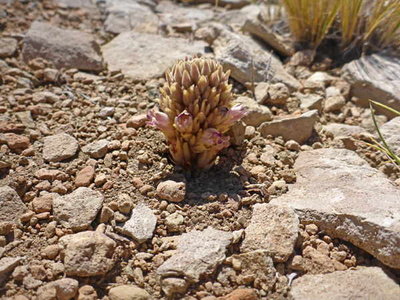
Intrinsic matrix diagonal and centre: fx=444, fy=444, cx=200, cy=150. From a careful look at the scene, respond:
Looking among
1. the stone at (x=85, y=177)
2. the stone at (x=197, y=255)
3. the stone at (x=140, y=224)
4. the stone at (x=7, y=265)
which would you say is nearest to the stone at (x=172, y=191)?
the stone at (x=140, y=224)

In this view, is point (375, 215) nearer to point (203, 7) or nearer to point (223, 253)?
point (223, 253)

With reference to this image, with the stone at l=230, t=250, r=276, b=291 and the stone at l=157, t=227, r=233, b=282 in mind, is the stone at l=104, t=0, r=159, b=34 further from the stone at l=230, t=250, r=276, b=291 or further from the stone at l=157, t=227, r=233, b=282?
the stone at l=230, t=250, r=276, b=291

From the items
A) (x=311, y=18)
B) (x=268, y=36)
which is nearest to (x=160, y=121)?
(x=268, y=36)

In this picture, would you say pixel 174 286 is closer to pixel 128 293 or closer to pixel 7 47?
pixel 128 293

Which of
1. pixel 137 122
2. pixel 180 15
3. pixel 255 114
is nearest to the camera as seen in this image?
pixel 137 122

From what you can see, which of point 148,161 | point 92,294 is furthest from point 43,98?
point 92,294

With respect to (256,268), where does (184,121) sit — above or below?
above

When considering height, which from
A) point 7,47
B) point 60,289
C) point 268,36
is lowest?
point 60,289
